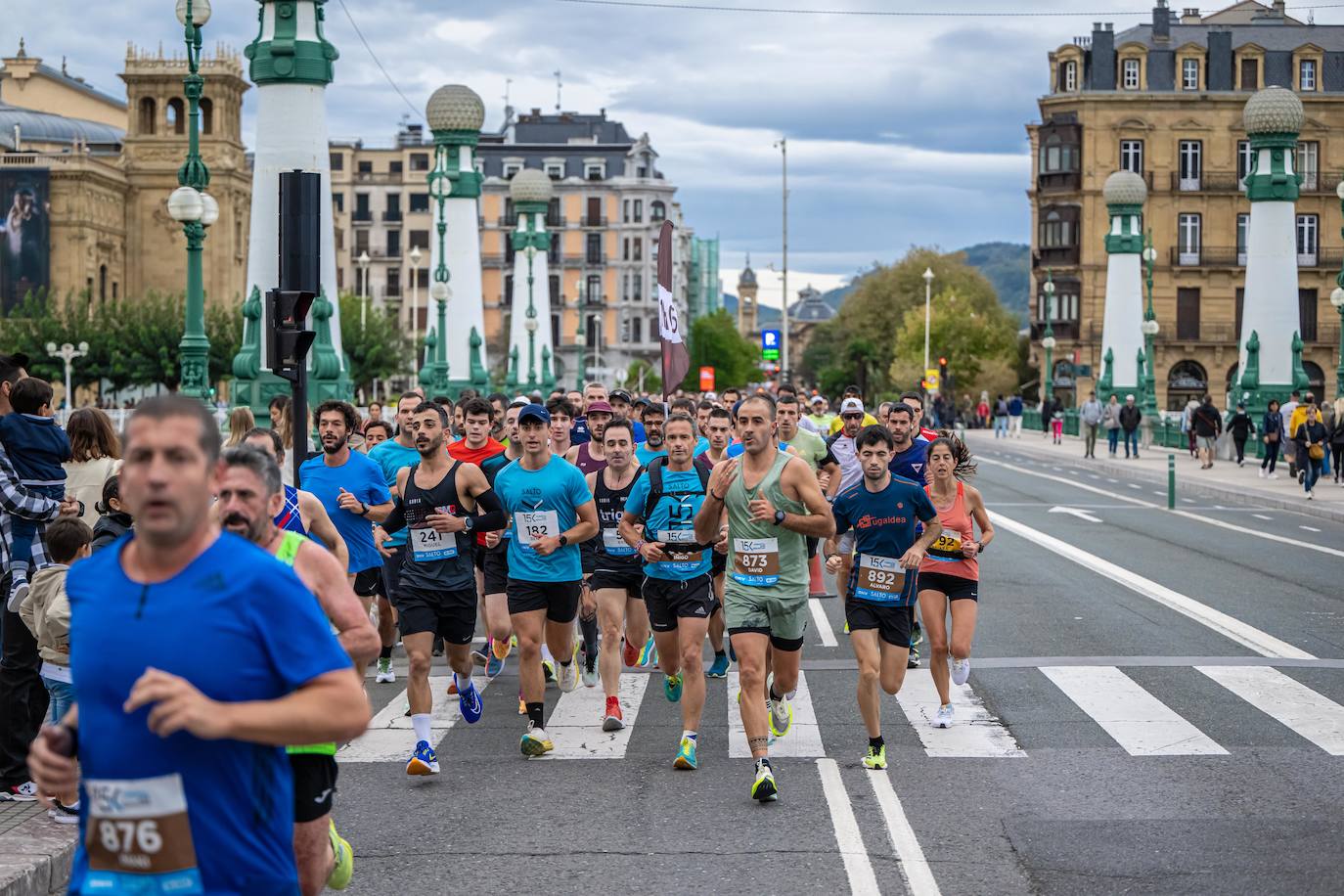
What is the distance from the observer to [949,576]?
432 inches

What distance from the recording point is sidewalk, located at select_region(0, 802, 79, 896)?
691 centimetres

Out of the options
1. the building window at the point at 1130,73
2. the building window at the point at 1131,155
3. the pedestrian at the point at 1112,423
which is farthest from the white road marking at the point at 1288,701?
the building window at the point at 1130,73

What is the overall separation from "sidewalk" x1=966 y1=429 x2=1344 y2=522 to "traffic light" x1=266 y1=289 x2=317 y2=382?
20.1 meters

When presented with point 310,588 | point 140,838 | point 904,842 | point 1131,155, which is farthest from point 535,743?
point 1131,155

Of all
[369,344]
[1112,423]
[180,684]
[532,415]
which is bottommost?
[1112,423]

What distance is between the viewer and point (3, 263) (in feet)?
339

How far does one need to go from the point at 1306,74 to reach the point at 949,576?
86514mm

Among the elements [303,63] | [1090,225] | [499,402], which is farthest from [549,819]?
[1090,225]

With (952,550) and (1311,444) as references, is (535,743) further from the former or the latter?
(1311,444)

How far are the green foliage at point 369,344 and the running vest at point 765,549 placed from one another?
6799 cm

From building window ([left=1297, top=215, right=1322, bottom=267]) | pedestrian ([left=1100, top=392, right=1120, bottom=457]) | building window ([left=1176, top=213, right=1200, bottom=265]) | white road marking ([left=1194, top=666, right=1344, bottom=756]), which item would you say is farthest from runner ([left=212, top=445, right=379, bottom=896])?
building window ([left=1297, top=215, right=1322, bottom=267])

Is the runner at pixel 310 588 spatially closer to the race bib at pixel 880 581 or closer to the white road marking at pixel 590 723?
the white road marking at pixel 590 723

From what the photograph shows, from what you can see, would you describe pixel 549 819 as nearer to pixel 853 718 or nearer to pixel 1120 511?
pixel 853 718

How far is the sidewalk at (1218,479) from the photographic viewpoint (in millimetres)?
30297
